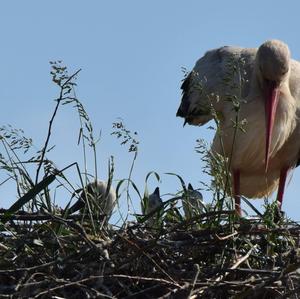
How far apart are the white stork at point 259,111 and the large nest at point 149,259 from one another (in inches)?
86.9

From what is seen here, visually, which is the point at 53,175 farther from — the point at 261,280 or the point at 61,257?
the point at 261,280

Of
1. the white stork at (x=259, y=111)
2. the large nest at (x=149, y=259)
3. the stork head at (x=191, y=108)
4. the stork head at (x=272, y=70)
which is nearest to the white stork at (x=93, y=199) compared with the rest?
the large nest at (x=149, y=259)

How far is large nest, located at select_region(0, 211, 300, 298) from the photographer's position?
13.4 feet

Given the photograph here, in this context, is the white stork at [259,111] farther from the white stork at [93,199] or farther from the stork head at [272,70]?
the white stork at [93,199]

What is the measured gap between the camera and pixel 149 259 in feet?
13.9

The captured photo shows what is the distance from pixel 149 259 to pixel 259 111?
289 centimetres

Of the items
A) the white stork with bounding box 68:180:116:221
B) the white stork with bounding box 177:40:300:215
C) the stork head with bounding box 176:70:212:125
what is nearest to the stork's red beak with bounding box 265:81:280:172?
the white stork with bounding box 177:40:300:215

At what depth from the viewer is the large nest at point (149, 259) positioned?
408cm

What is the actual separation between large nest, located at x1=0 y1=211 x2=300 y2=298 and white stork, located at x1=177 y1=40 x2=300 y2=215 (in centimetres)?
221


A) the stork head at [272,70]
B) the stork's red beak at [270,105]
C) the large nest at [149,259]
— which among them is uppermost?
the stork head at [272,70]

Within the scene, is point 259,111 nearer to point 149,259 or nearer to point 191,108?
point 191,108

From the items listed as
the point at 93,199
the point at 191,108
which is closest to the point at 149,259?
the point at 93,199

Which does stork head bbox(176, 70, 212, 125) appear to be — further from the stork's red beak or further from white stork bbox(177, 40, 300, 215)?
the stork's red beak

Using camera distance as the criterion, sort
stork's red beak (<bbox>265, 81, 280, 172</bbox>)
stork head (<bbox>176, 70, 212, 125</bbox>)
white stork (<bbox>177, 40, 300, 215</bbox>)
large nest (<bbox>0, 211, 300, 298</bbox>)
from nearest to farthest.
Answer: large nest (<bbox>0, 211, 300, 298</bbox>)
stork's red beak (<bbox>265, 81, 280, 172</bbox>)
white stork (<bbox>177, 40, 300, 215</bbox>)
stork head (<bbox>176, 70, 212, 125</bbox>)
